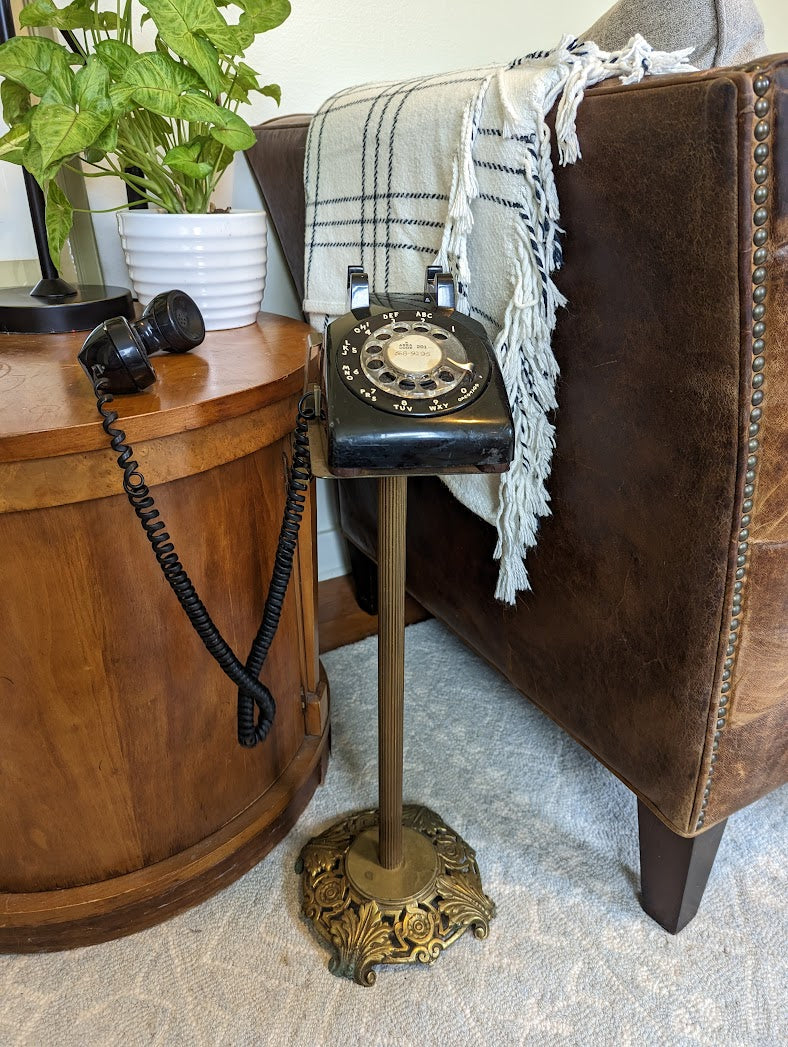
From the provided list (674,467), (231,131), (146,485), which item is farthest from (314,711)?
(231,131)

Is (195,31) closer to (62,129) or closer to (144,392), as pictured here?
(62,129)

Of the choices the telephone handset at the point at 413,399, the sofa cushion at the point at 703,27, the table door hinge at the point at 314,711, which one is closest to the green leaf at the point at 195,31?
the telephone handset at the point at 413,399

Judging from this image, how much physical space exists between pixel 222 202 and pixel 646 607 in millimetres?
962

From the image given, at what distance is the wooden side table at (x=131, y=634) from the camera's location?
2.17 ft

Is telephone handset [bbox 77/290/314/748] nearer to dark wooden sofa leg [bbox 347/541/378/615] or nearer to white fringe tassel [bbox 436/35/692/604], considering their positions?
white fringe tassel [bbox 436/35/692/604]

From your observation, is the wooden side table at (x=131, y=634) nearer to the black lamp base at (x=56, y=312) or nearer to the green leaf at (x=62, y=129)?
the black lamp base at (x=56, y=312)

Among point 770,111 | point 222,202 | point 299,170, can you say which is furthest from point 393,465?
point 222,202

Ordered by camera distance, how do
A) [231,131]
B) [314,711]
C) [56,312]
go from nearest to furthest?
[231,131]
[56,312]
[314,711]

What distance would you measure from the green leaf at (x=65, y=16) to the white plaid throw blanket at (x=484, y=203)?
0.91ft

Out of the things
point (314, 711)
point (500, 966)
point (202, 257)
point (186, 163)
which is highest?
point (186, 163)

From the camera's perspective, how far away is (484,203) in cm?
73

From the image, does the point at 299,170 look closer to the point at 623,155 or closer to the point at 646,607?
the point at 623,155

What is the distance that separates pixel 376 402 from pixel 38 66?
19.1 inches

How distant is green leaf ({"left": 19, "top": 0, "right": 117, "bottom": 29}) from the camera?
792 mm
